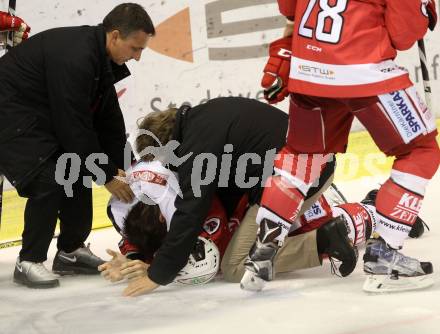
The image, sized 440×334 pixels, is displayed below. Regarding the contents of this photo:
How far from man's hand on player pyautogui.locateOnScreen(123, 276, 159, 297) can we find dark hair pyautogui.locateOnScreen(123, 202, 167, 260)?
0.20m

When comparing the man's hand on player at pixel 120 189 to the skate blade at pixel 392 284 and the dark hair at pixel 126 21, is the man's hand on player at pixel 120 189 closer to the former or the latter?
the dark hair at pixel 126 21

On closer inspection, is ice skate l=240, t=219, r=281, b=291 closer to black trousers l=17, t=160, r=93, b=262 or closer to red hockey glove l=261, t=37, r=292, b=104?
red hockey glove l=261, t=37, r=292, b=104

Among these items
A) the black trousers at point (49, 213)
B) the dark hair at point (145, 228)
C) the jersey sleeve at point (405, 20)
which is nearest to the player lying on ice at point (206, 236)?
the dark hair at point (145, 228)

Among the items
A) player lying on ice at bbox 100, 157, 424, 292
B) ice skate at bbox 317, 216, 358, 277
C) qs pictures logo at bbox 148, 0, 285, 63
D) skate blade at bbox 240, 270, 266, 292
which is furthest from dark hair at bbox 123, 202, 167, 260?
qs pictures logo at bbox 148, 0, 285, 63

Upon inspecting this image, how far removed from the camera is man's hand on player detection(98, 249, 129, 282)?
3029 millimetres

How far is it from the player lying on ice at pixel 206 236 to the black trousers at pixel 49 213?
0.16 meters

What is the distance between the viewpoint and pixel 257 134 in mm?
3064

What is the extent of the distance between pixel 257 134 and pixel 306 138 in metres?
0.33

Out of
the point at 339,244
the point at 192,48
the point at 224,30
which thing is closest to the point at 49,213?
the point at 339,244

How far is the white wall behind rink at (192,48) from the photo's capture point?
16.6 ft

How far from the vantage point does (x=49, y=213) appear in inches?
127

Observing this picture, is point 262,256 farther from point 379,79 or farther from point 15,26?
point 15,26

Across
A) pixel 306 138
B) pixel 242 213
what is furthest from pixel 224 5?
pixel 306 138

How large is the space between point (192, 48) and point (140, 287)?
264 centimetres
